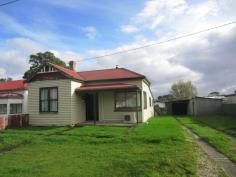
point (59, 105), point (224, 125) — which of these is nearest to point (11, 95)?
point (59, 105)

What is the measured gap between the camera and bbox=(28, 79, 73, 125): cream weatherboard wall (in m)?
16.0

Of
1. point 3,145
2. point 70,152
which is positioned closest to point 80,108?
point 3,145

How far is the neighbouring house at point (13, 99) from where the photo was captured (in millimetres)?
23938

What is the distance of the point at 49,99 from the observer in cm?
1672

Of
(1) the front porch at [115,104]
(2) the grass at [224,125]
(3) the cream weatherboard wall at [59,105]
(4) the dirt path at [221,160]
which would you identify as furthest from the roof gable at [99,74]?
(4) the dirt path at [221,160]

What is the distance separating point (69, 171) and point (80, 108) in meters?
11.7

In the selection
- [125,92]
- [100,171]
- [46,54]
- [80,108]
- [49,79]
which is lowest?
[100,171]

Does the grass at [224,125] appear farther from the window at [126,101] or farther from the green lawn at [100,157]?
the window at [126,101]

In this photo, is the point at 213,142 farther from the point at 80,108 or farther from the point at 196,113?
the point at 196,113

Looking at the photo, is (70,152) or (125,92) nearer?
(70,152)

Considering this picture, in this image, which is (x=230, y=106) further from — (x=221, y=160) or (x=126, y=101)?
(x=221, y=160)

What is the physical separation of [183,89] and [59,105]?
5368 cm

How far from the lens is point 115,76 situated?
1806 centimetres

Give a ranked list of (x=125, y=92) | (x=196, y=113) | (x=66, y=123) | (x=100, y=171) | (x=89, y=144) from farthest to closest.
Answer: (x=196, y=113) < (x=125, y=92) < (x=66, y=123) < (x=89, y=144) < (x=100, y=171)
